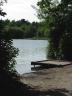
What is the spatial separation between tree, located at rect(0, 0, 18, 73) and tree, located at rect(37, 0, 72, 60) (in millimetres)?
16853

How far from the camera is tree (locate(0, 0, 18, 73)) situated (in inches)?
448

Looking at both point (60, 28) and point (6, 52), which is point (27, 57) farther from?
point (6, 52)

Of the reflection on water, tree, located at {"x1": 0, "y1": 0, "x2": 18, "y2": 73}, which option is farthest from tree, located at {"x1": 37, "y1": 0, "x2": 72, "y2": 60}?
tree, located at {"x1": 0, "y1": 0, "x2": 18, "y2": 73}

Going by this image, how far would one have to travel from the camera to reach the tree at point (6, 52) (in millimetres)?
11383

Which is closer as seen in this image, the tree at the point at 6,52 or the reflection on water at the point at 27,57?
the tree at the point at 6,52

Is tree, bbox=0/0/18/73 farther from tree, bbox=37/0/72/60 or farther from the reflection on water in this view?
tree, bbox=37/0/72/60

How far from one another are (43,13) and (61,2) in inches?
83.6

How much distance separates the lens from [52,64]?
76.0 feet

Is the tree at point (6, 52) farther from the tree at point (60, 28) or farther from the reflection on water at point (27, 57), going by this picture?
the tree at point (60, 28)

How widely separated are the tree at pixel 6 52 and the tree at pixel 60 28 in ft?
55.3

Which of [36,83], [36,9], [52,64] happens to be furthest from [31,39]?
[36,83]

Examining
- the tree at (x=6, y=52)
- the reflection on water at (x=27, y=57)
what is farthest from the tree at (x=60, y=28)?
the tree at (x=6, y=52)

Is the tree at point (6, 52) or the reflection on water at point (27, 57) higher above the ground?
the tree at point (6, 52)

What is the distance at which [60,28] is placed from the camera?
95.6 feet
